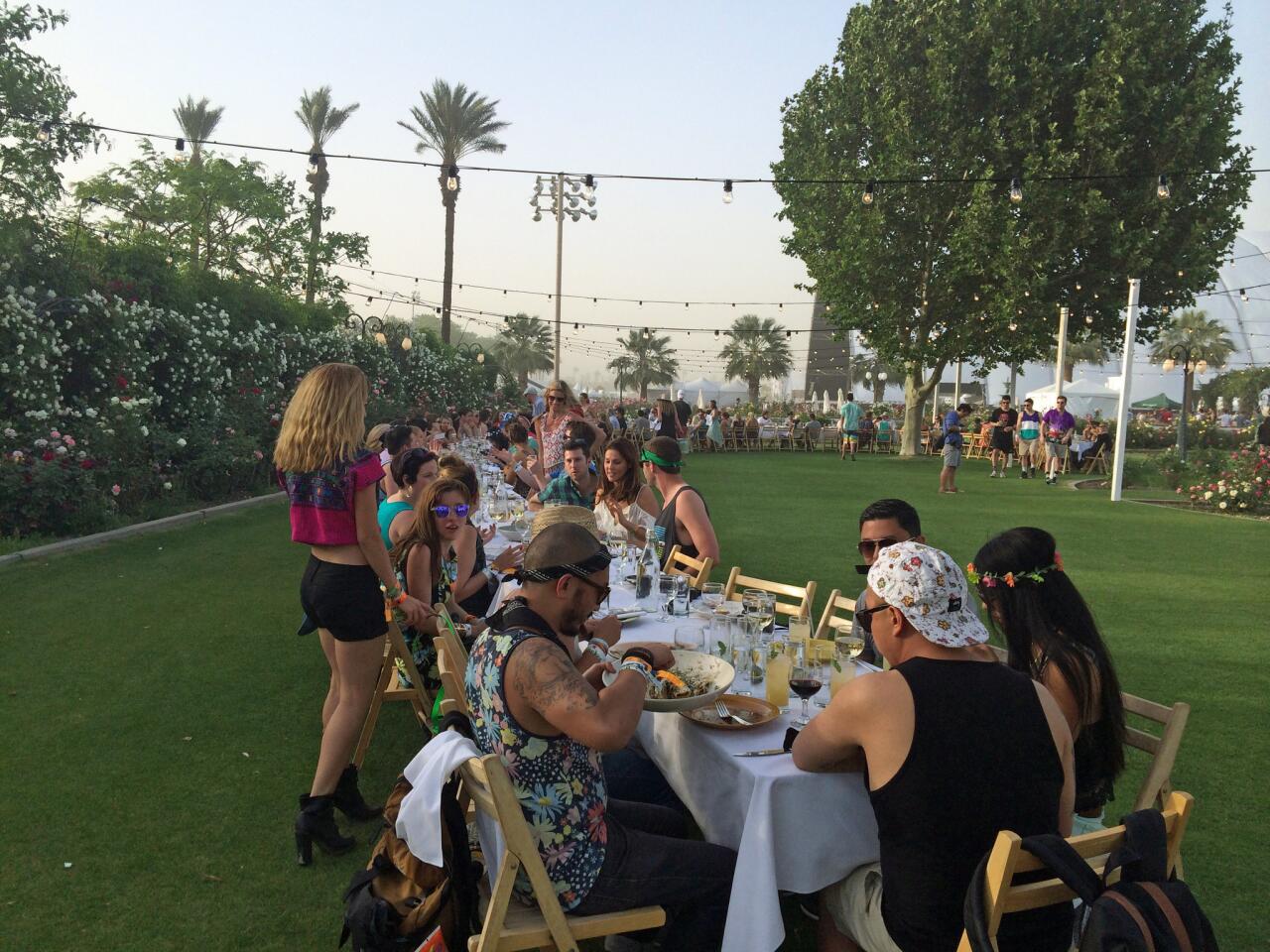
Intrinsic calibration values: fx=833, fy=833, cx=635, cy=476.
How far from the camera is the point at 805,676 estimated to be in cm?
290

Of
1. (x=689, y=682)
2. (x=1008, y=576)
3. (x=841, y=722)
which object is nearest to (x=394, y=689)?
(x=689, y=682)

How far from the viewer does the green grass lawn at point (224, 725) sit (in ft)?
10.3

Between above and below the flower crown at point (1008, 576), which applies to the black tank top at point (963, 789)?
below

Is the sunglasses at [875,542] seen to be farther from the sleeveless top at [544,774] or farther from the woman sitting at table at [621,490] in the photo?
the woman sitting at table at [621,490]

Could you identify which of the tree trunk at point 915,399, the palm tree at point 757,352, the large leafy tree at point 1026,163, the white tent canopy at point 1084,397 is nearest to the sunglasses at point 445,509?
the large leafy tree at point 1026,163

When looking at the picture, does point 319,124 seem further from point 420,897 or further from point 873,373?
point 873,373

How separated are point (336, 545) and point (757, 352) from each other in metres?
65.0

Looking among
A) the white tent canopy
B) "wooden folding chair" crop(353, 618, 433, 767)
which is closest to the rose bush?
"wooden folding chair" crop(353, 618, 433, 767)

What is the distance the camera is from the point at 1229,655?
6.31m

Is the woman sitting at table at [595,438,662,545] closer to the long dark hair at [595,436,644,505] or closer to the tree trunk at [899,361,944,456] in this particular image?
the long dark hair at [595,436,644,505]

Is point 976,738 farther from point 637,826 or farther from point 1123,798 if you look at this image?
point 1123,798

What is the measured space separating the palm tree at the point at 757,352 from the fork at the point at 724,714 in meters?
63.6

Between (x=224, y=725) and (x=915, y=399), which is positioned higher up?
(x=915, y=399)

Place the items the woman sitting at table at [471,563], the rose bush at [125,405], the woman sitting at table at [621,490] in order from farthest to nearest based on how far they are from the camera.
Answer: the rose bush at [125,405] → the woman sitting at table at [621,490] → the woman sitting at table at [471,563]
